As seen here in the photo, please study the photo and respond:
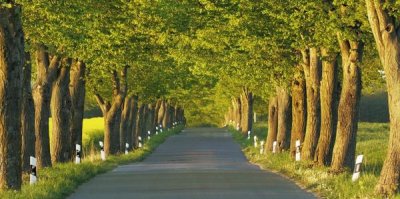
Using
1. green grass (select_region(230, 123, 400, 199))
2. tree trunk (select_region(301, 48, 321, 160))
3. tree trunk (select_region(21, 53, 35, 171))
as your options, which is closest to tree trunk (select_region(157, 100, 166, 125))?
green grass (select_region(230, 123, 400, 199))

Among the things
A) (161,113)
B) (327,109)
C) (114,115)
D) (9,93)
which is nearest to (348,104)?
(327,109)

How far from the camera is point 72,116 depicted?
140ft

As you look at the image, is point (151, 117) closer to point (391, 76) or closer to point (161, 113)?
point (161, 113)

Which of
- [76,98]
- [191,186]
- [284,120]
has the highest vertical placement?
[76,98]

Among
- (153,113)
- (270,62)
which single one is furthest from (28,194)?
(153,113)

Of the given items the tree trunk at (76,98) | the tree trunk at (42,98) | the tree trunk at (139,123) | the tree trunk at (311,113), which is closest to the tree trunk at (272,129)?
the tree trunk at (76,98)

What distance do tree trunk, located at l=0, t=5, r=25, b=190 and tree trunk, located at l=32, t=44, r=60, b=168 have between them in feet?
32.2

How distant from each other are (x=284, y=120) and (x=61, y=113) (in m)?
12.9

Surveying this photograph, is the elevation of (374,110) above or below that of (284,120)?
above

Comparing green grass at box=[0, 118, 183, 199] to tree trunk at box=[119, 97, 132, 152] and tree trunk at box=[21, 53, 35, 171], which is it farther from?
tree trunk at box=[119, 97, 132, 152]

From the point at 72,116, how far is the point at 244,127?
4233 cm

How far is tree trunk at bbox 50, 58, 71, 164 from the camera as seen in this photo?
34947 mm

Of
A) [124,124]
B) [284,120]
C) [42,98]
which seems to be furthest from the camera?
[124,124]

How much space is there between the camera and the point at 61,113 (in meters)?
35.5
